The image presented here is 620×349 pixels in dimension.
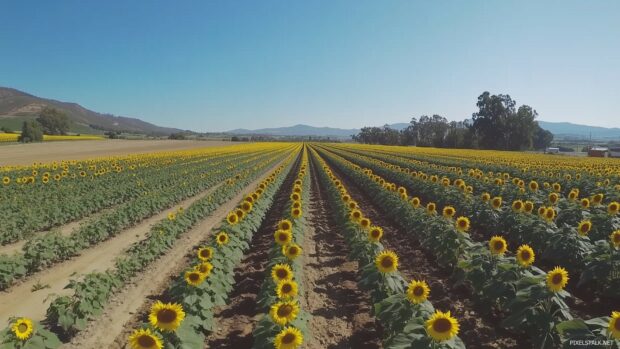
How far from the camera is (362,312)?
6656 millimetres

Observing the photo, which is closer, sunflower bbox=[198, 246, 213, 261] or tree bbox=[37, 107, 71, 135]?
sunflower bbox=[198, 246, 213, 261]

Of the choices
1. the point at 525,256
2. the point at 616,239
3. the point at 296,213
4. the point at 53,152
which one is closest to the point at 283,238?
the point at 296,213

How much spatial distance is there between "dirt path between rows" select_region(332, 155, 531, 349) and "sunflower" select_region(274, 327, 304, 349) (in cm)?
292

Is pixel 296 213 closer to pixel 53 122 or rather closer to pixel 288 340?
pixel 288 340

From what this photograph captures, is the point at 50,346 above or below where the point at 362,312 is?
above

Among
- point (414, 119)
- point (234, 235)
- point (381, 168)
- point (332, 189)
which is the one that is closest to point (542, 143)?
point (414, 119)

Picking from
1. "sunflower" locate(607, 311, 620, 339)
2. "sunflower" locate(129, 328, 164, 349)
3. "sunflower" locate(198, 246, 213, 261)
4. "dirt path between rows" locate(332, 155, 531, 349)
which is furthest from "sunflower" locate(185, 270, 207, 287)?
"sunflower" locate(607, 311, 620, 339)

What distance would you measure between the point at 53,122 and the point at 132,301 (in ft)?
396

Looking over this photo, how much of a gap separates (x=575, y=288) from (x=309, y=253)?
18.9 feet

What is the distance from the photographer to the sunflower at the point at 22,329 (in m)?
4.43

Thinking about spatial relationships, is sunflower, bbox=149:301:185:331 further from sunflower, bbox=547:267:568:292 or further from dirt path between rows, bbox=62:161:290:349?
sunflower, bbox=547:267:568:292

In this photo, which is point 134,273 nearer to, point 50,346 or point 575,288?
point 50,346

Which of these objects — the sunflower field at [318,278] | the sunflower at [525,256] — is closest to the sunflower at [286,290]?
the sunflower field at [318,278]

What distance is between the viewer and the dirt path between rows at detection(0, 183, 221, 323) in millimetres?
6777
